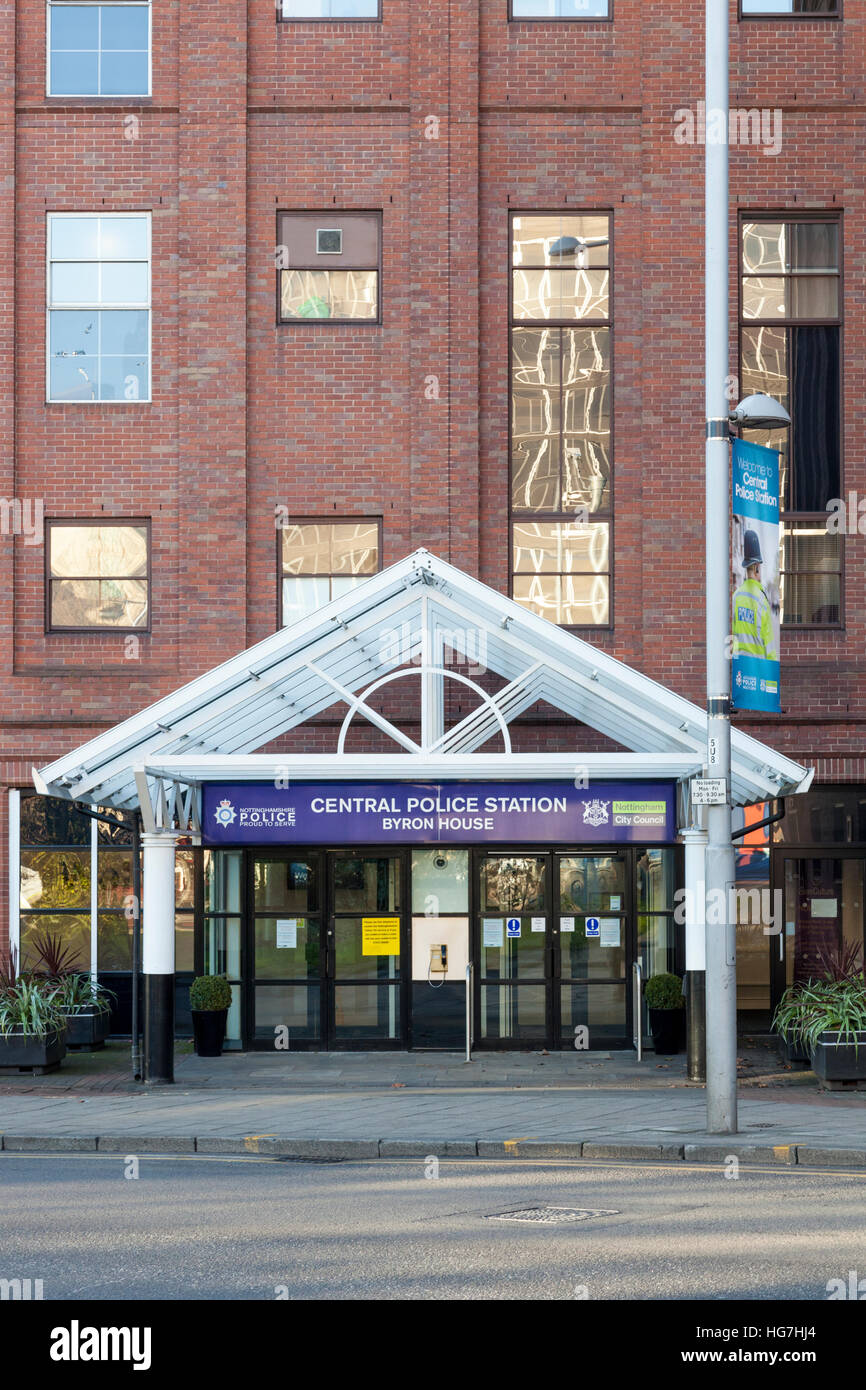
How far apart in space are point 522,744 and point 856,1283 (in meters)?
13.2

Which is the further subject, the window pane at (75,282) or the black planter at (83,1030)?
the window pane at (75,282)

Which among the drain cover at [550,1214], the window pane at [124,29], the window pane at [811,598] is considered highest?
the window pane at [124,29]

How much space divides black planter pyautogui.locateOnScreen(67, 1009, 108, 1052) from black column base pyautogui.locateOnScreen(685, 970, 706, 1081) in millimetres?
7100

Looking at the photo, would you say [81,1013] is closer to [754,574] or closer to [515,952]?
[515,952]

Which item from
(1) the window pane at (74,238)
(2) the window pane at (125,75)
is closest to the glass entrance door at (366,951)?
(1) the window pane at (74,238)

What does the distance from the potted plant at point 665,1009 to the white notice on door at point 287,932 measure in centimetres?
432

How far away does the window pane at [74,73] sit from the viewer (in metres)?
22.0

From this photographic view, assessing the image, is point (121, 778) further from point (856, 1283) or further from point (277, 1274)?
point (856, 1283)

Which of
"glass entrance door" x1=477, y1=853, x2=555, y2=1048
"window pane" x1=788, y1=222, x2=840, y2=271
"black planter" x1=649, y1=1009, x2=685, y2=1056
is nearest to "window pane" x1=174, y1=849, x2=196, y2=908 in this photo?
"glass entrance door" x1=477, y1=853, x2=555, y2=1048

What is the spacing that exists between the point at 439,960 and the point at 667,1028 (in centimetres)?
284

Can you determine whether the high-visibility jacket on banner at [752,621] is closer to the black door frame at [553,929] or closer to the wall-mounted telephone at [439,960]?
the black door frame at [553,929]

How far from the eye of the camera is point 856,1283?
813cm

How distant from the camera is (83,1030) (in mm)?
20203

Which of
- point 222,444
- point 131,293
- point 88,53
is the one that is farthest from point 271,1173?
point 88,53
